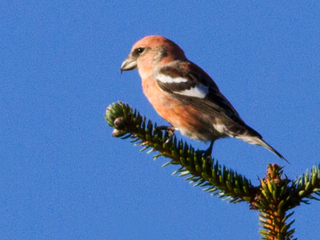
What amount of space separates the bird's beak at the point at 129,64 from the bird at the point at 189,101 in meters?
0.22

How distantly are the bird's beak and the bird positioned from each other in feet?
0.71

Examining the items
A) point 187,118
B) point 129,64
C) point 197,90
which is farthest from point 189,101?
point 129,64

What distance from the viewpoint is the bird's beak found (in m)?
6.49

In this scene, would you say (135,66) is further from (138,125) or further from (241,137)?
(138,125)

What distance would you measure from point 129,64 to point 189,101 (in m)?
1.47

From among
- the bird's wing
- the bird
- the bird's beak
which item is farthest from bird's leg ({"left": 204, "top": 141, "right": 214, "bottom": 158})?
the bird's beak

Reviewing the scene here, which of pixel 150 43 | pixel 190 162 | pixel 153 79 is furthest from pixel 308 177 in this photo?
pixel 150 43

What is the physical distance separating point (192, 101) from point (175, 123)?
1.09 ft

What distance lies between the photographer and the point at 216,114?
5090 mm

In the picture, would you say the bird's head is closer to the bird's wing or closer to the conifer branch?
the bird's wing

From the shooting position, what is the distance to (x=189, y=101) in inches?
213

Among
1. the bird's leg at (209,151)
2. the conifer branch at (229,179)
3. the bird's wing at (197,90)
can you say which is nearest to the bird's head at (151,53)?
the bird's wing at (197,90)

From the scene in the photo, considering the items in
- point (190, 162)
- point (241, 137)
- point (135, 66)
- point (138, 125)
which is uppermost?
point (135, 66)

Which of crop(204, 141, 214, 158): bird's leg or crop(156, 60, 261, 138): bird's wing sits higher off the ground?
crop(156, 60, 261, 138): bird's wing
